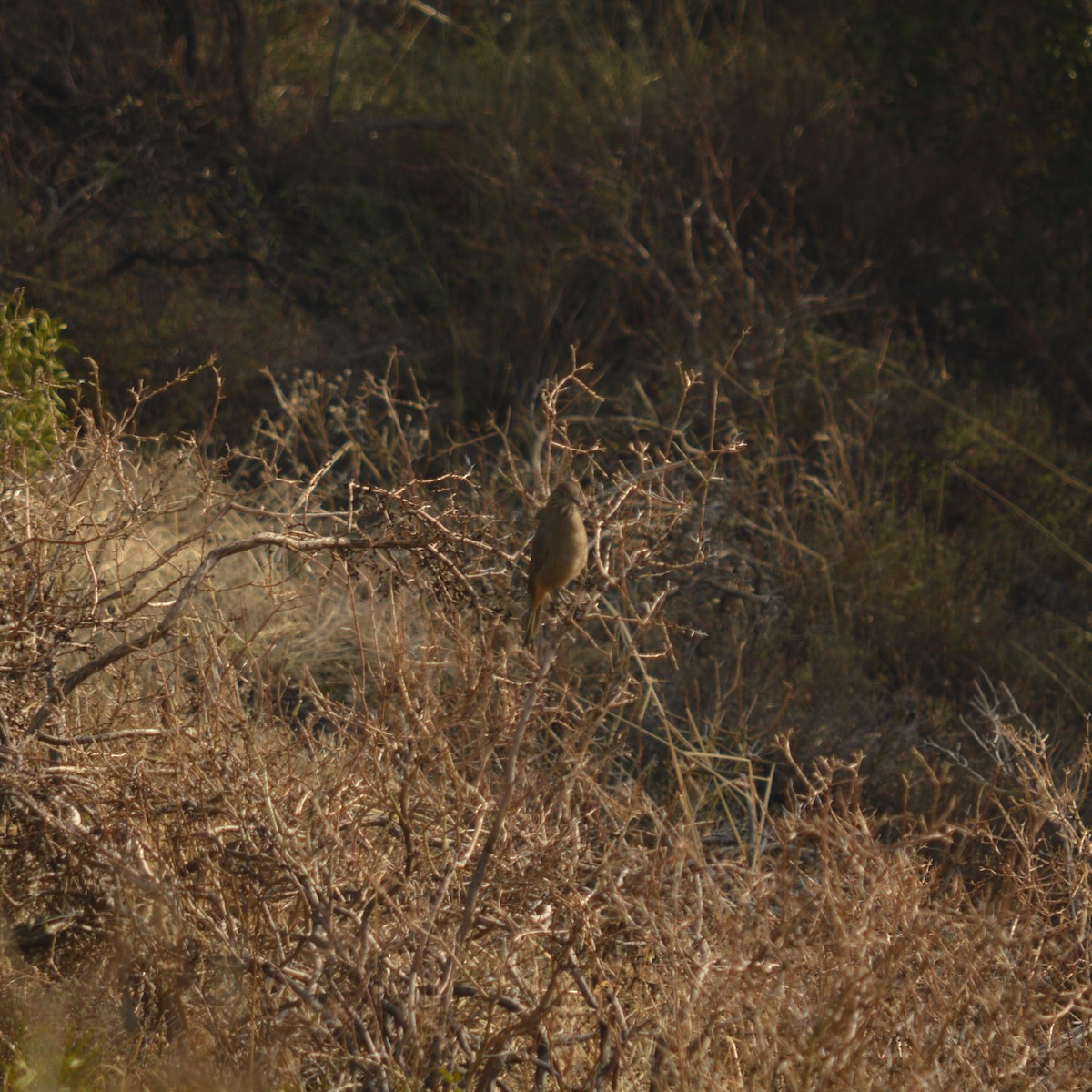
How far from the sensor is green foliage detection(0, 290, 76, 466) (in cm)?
432

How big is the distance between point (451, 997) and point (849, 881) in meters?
0.93

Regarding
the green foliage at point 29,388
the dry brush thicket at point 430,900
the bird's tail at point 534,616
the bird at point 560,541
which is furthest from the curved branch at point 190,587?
the green foliage at point 29,388

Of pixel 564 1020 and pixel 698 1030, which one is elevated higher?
pixel 698 1030

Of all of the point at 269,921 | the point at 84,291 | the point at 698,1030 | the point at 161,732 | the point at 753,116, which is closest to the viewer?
the point at 698,1030

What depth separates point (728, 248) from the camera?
857cm

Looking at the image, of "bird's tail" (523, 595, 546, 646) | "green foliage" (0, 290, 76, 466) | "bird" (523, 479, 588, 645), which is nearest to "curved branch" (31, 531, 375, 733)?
"bird's tail" (523, 595, 546, 646)

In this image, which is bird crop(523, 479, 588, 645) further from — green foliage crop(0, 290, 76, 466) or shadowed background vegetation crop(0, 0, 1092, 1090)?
green foliage crop(0, 290, 76, 466)

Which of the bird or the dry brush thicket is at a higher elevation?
the bird

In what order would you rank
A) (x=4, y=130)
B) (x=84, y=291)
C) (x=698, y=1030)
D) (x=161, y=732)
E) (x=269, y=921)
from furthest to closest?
(x=4, y=130)
(x=84, y=291)
(x=161, y=732)
(x=269, y=921)
(x=698, y=1030)

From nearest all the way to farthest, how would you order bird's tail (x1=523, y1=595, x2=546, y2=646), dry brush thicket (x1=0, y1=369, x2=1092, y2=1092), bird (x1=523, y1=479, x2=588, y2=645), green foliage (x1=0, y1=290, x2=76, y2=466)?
dry brush thicket (x1=0, y1=369, x2=1092, y2=1092) → bird (x1=523, y1=479, x2=588, y2=645) → bird's tail (x1=523, y1=595, x2=546, y2=646) → green foliage (x1=0, y1=290, x2=76, y2=466)

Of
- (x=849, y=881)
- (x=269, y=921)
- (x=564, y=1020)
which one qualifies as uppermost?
(x=849, y=881)

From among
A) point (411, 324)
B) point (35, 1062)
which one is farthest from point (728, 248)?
point (35, 1062)

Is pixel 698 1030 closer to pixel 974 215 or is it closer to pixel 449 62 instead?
pixel 974 215

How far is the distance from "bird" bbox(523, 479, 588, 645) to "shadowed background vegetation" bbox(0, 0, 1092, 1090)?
3.7 inches
